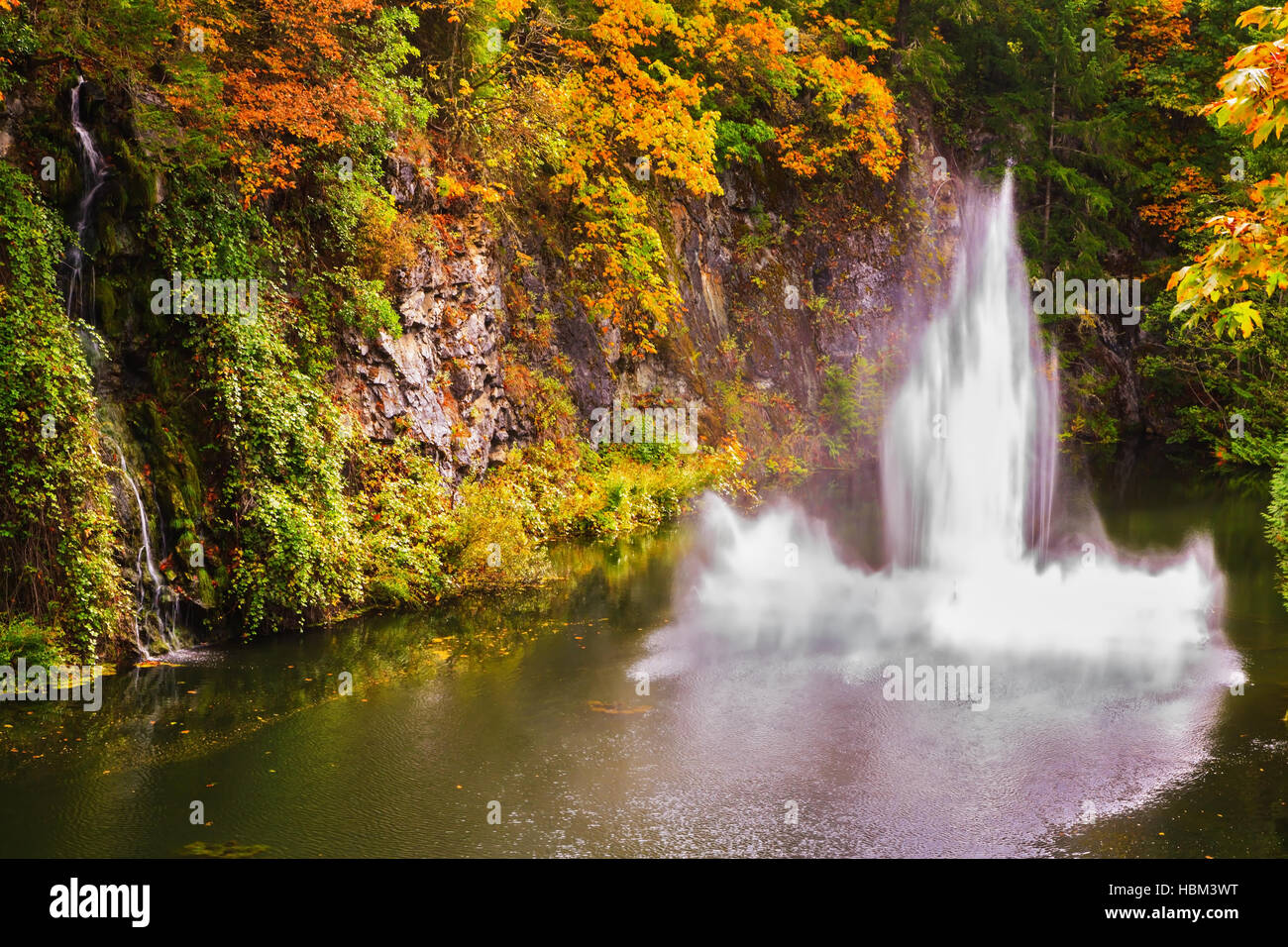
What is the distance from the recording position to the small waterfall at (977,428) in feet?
59.8

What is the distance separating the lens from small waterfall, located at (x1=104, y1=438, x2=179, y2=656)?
10742mm

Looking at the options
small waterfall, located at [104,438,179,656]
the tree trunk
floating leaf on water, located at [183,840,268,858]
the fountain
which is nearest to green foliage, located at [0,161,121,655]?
small waterfall, located at [104,438,179,656]

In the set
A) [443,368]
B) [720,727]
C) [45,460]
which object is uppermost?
[443,368]

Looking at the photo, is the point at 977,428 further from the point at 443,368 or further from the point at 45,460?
the point at 45,460

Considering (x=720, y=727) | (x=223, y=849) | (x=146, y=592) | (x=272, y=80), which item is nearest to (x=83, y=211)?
(x=272, y=80)

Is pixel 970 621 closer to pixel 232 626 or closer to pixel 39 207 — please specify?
pixel 232 626

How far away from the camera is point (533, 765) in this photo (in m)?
8.27

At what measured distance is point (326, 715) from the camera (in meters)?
9.40

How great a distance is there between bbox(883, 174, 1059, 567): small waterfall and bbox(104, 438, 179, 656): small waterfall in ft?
34.0

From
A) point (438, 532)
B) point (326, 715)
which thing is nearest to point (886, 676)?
point (326, 715)

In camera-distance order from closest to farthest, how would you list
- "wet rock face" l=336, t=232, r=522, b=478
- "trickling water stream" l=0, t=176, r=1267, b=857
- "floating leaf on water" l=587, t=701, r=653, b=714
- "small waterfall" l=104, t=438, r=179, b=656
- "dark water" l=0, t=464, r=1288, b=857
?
"dark water" l=0, t=464, r=1288, b=857
"trickling water stream" l=0, t=176, r=1267, b=857
"floating leaf on water" l=587, t=701, r=653, b=714
"small waterfall" l=104, t=438, r=179, b=656
"wet rock face" l=336, t=232, r=522, b=478

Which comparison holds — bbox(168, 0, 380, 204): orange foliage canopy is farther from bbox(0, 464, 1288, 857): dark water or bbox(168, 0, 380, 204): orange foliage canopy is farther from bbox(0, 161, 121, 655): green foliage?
bbox(0, 464, 1288, 857): dark water

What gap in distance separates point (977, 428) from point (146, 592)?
17551mm

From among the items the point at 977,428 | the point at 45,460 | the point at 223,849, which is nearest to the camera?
the point at 223,849
